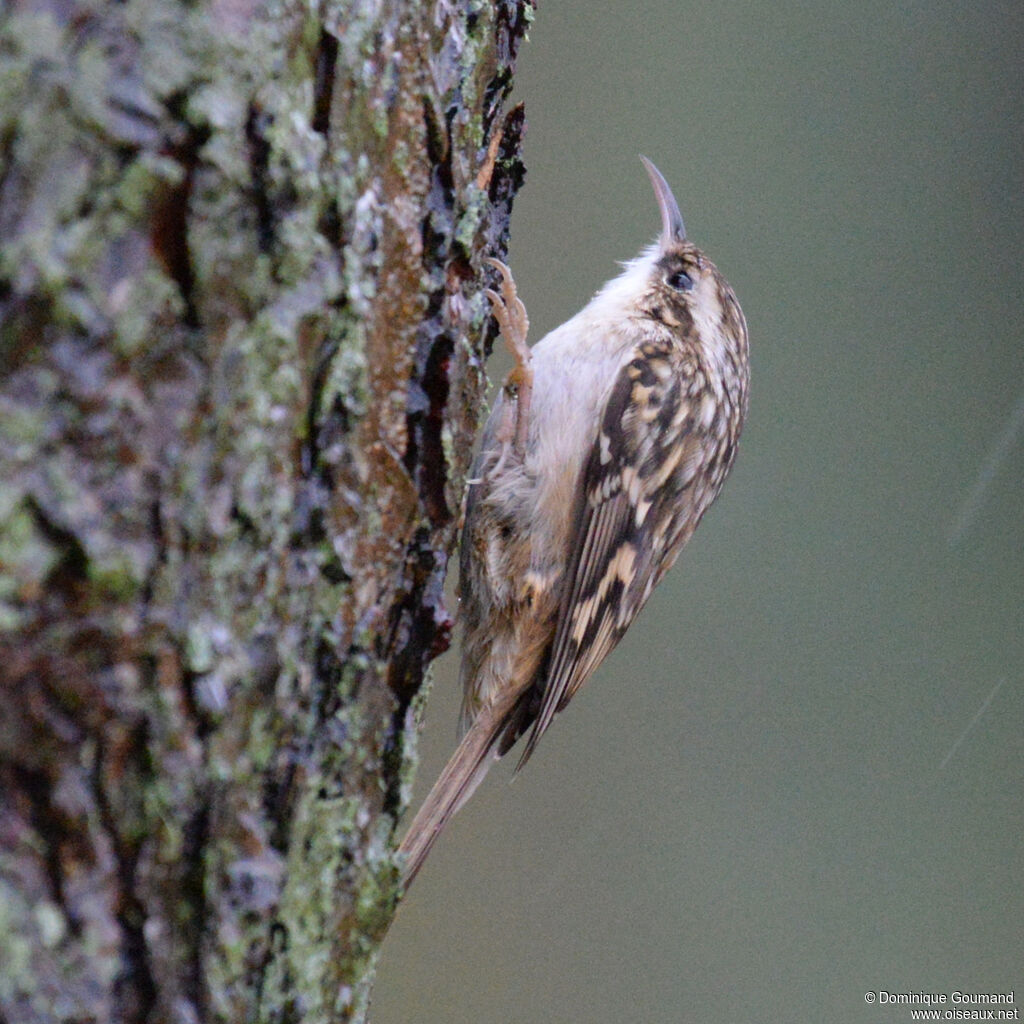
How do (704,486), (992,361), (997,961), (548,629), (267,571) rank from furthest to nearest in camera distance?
(992,361) → (997,961) → (704,486) → (548,629) → (267,571)

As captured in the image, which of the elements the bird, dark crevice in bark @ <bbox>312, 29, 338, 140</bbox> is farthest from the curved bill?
dark crevice in bark @ <bbox>312, 29, 338, 140</bbox>

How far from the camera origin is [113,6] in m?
0.57

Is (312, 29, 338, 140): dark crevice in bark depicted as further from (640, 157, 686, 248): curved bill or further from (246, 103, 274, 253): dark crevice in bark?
(640, 157, 686, 248): curved bill

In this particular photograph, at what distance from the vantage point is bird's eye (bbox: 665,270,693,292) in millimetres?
1733

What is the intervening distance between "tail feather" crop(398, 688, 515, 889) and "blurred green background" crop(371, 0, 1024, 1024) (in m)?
0.85

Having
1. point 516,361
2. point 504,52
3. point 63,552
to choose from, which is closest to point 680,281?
point 516,361

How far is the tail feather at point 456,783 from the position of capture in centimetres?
132

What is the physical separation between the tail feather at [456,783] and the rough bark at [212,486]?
45cm

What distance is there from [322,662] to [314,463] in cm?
15

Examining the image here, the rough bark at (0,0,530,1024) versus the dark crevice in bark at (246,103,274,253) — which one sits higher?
the dark crevice in bark at (246,103,274,253)

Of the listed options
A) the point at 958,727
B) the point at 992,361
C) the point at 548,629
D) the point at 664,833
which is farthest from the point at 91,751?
the point at 992,361

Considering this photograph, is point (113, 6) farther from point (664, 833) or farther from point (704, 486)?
point (664, 833)

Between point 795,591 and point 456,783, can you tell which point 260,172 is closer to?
point 456,783

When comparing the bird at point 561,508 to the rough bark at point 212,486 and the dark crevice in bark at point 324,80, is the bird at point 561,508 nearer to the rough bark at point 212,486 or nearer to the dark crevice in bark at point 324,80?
the rough bark at point 212,486
